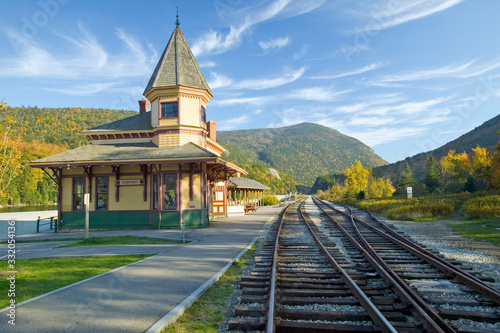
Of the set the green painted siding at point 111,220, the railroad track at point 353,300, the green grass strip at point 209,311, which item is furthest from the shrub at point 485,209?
the green painted siding at point 111,220

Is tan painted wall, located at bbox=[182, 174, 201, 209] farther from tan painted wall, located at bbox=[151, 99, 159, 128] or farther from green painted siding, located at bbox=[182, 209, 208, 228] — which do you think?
A: tan painted wall, located at bbox=[151, 99, 159, 128]

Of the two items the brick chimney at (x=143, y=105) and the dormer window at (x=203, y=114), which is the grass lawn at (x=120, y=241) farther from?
the brick chimney at (x=143, y=105)

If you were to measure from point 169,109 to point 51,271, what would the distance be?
1290cm

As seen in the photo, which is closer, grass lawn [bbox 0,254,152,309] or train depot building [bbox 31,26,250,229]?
grass lawn [bbox 0,254,152,309]

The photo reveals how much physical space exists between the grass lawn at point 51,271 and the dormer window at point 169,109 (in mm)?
11091

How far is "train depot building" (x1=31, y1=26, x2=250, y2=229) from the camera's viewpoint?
17656 mm

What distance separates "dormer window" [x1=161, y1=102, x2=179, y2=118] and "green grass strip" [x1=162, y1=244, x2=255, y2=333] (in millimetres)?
13767

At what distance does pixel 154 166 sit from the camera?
18.2 m

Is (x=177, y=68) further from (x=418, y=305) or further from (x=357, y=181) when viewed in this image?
(x=357, y=181)

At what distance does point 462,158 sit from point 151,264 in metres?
70.6

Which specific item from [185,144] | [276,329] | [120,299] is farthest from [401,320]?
[185,144]

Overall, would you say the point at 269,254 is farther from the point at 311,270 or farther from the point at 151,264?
the point at 151,264

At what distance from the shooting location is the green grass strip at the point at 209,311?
4.49 metres

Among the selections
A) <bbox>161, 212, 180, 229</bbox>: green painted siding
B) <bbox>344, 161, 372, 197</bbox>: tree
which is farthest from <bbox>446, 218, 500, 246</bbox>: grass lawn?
<bbox>344, 161, 372, 197</bbox>: tree
